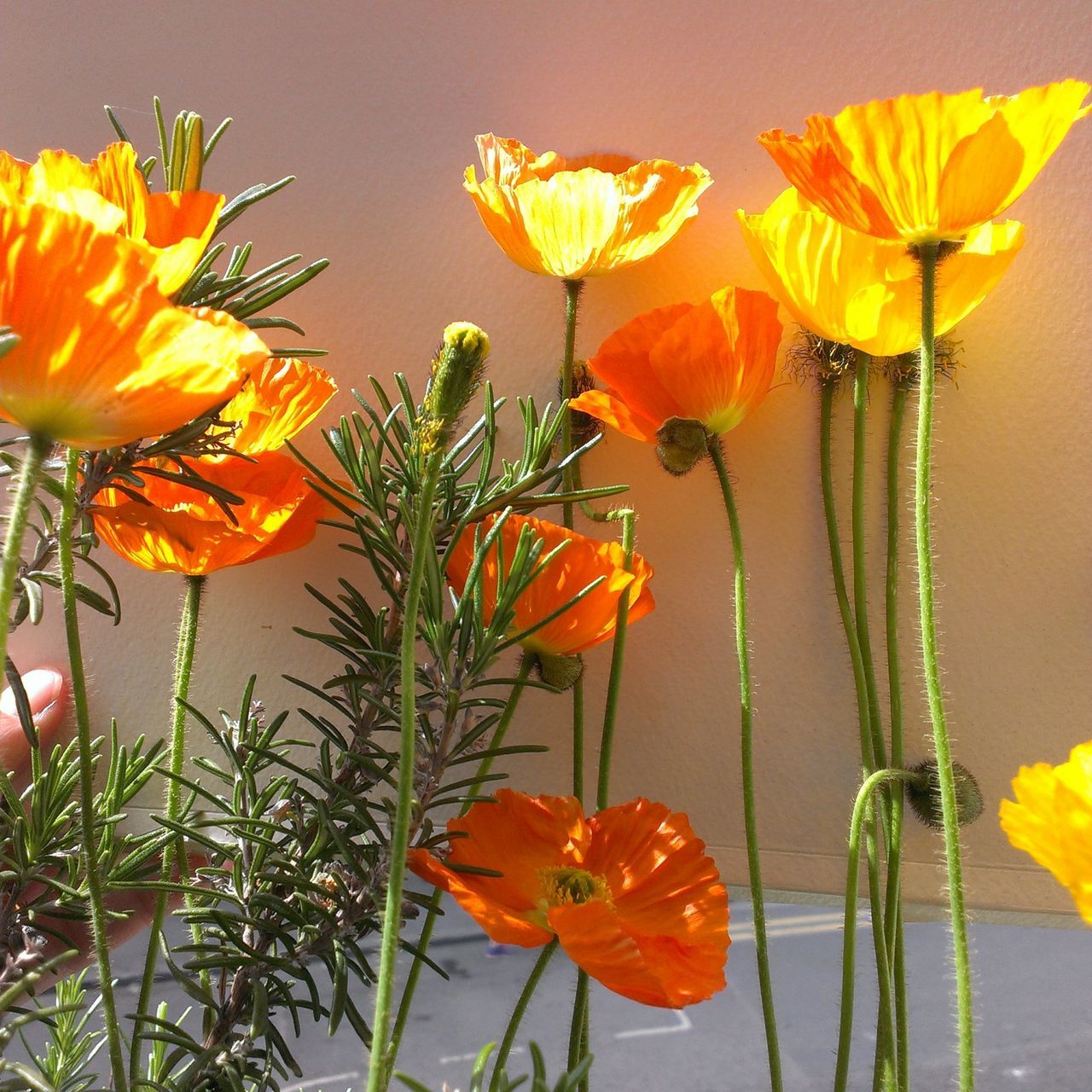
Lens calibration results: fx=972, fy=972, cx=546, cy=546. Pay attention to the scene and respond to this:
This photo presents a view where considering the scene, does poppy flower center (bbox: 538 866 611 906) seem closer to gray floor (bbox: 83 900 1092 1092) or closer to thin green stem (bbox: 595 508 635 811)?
thin green stem (bbox: 595 508 635 811)

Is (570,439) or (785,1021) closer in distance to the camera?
(570,439)

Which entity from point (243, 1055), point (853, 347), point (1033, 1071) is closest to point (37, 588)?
point (243, 1055)

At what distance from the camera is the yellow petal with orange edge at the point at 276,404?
48 centimetres

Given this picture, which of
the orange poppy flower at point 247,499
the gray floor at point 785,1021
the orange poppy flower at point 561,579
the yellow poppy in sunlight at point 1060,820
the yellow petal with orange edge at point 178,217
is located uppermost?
the yellow petal with orange edge at point 178,217

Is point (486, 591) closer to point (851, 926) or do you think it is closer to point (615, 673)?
point (615, 673)

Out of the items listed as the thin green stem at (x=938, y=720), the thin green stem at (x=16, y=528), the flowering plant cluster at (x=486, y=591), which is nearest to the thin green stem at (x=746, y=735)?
the flowering plant cluster at (x=486, y=591)

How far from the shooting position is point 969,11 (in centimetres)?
55

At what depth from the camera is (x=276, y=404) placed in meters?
0.49

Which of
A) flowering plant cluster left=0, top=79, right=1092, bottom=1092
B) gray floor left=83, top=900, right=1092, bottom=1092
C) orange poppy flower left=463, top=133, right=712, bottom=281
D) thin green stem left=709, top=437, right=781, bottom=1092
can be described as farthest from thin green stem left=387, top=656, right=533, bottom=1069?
gray floor left=83, top=900, right=1092, bottom=1092

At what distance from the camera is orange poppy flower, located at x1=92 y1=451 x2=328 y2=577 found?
0.44m

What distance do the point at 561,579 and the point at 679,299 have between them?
0.69ft

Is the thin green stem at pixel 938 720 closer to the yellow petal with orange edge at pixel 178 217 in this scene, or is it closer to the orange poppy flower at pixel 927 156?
the orange poppy flower at pixel 927 156

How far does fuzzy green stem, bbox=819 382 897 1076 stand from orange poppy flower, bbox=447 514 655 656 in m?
0.13

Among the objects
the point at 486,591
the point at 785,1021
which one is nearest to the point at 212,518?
the point at 486,591
